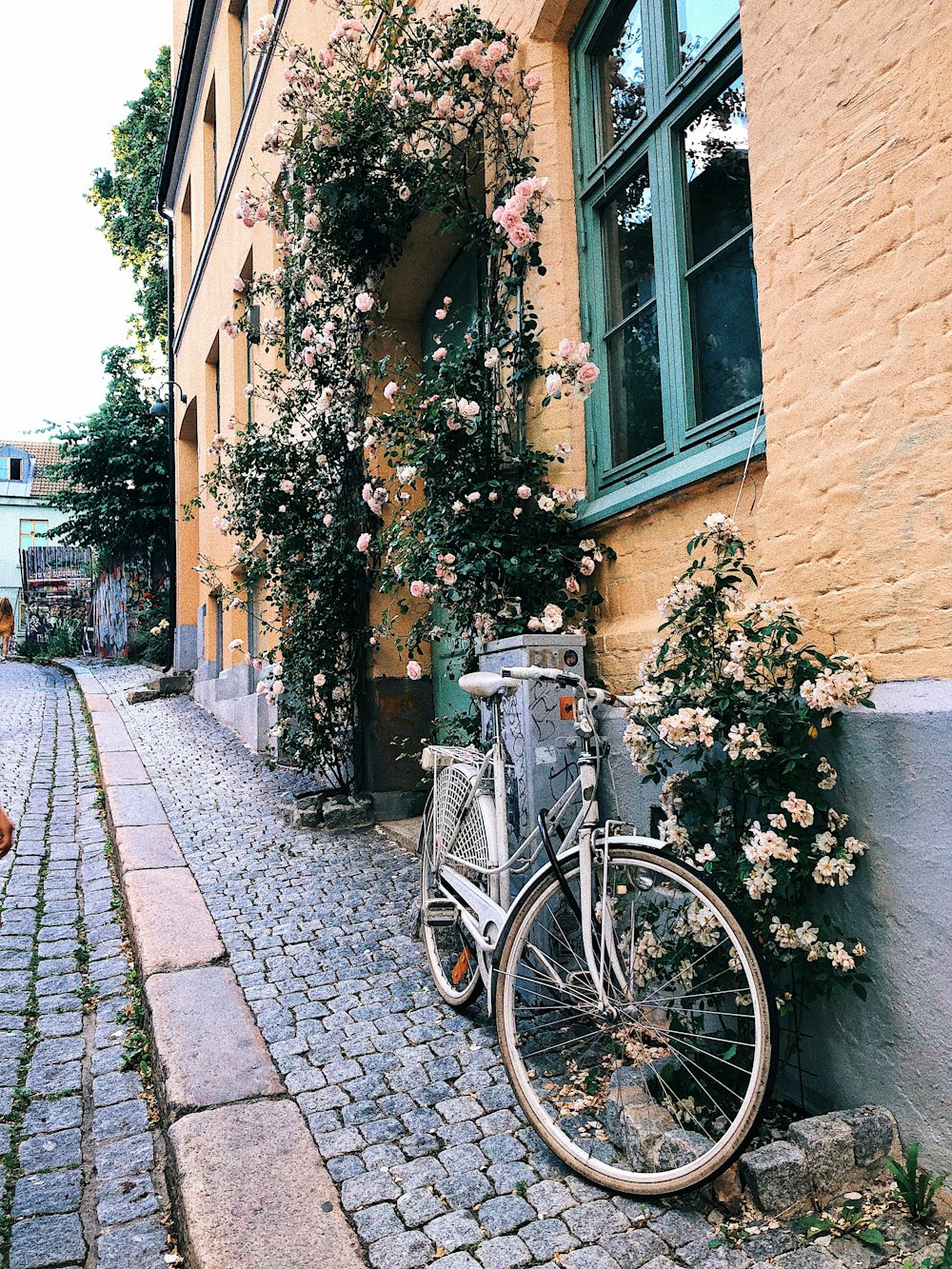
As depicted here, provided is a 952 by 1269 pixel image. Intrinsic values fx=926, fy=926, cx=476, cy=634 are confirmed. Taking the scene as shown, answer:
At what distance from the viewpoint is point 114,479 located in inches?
784

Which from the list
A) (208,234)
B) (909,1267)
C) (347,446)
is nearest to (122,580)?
(208,234)

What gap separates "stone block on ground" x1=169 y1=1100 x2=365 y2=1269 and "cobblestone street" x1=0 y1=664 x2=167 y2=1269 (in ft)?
0.62

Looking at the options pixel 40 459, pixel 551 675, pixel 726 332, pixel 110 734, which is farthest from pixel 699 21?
pixel 40 459

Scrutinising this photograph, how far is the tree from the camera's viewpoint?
24703mm

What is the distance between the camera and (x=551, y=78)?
4594mm

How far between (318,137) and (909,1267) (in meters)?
5.88

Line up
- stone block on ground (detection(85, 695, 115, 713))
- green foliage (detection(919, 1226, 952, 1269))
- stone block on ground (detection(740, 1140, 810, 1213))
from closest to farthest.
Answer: green foliage (detection(919, 1226, 952, 1269)), stone block on ground (detection(740, 1140, 810, 1213)), stone block on ground (detection(85, 695, 115, 713))

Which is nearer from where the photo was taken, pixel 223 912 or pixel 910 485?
pixel 910 485

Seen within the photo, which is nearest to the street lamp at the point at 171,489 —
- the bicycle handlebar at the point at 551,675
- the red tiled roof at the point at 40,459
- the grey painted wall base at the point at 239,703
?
the grey painted wall base at the point at 239,703

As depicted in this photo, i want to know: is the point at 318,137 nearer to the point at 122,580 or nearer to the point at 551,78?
the point at 551,78

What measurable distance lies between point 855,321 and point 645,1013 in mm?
2012

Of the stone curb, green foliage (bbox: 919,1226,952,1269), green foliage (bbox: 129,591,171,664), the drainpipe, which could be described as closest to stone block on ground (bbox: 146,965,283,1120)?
the stone curb

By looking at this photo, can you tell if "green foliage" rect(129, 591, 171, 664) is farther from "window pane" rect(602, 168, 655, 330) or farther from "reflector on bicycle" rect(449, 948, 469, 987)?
"reflector on bicycle" rect(449, 948, 469, 987)

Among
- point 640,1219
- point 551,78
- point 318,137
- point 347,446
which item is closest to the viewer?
point 640,1219
